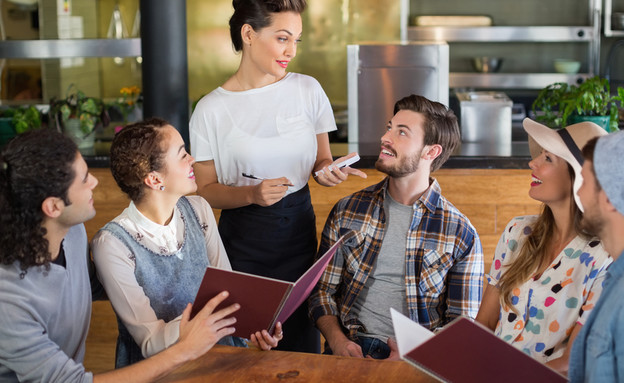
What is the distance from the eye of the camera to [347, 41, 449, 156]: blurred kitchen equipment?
4062 mm

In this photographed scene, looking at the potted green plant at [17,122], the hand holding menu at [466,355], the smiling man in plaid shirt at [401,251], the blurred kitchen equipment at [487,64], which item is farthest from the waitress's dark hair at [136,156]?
the blurred kitchen equipment at [487,64]

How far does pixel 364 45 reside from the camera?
4043 mm

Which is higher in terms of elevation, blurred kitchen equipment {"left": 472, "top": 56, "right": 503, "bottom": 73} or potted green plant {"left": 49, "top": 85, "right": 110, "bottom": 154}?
blurred kitchen equipment {"left": 472, "top": 56, "right": 503, "bottom": 73}

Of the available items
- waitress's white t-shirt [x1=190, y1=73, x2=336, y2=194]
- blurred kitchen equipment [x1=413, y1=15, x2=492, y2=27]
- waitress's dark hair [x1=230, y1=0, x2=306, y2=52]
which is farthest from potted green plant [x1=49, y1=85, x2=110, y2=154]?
blurred kitchen equipment [x1=413, y1=15, x2=492, y2=27]

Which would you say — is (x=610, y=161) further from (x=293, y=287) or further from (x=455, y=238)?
(x=455, y=238)

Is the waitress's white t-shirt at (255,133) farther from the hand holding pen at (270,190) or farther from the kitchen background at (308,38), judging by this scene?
the kitchen background at (308,38)

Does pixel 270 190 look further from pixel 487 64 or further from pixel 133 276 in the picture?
pixel 487 64

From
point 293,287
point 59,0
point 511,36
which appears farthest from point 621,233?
point 59,0

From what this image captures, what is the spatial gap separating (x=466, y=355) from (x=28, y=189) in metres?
1.00

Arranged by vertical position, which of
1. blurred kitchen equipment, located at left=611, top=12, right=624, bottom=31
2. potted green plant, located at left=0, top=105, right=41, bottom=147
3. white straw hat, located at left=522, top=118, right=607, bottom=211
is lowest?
potted green plant, located at left=0, top=105, right=41, bottom=147

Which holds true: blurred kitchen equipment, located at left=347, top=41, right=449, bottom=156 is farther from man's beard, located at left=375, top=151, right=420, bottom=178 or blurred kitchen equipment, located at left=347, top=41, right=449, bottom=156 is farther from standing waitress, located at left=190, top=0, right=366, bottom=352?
man's beard, located at left=375, top=151, right=420, bottom=178

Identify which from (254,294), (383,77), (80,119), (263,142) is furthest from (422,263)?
(80,119)

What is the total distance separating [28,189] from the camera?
174cm

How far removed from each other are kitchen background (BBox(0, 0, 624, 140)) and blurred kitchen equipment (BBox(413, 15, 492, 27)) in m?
0.12
